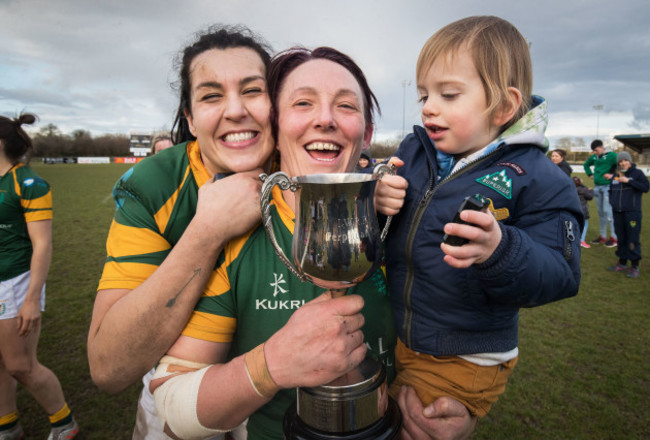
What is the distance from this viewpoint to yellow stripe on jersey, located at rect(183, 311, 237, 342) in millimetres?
1390

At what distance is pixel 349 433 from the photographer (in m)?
1.23

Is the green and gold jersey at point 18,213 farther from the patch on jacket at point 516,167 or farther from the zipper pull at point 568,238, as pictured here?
the zipper pull at point 568,238

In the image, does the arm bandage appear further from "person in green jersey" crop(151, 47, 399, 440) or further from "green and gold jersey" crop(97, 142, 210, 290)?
"green and gold jersey" crop(97, 142, 210, 290)

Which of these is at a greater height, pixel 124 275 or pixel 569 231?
pixel 569 231

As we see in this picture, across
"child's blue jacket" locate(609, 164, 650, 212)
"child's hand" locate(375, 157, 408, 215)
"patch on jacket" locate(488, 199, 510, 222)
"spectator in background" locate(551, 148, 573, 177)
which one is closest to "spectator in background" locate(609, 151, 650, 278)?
"child's blue jacket" locate(609, 164, 650, 212)

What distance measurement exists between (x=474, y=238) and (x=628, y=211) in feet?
28.6

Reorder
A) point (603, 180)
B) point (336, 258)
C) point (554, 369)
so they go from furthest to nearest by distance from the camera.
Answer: point (603, 180), point (554, 369), point (336, 258)

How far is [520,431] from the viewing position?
3.50 m

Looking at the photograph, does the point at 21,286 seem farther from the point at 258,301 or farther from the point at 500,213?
the point at 500,213

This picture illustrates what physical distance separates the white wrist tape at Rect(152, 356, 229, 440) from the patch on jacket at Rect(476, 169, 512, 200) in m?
1.19

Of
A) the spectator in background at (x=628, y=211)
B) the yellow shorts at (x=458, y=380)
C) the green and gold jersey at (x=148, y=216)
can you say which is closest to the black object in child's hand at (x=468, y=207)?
the yellow shorts at (x=458, y=380)

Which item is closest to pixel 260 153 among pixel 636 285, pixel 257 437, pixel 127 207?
pixel 127 207

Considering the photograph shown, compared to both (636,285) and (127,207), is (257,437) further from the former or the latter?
(636,285)

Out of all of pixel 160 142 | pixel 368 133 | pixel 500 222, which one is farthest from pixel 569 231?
pixel 160 142
